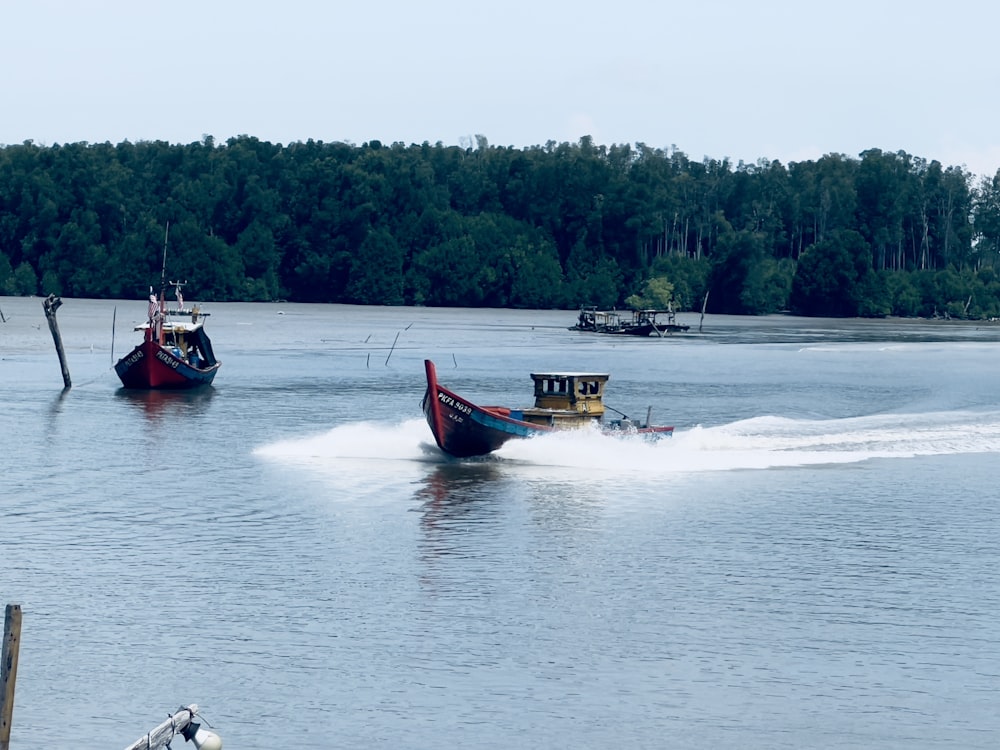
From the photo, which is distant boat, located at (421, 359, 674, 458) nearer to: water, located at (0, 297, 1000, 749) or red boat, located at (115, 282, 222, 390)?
water, located at (0, 297, 1000, 749)

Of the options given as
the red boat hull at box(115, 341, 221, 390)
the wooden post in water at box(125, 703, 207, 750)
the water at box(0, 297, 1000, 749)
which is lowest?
the water at box(0, 297, 1000, 749)

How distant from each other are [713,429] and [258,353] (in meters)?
73.0

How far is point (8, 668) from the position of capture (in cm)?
2392

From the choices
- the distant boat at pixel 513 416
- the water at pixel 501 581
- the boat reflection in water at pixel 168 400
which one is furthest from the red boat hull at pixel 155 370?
the distant boat at pixel 513 416

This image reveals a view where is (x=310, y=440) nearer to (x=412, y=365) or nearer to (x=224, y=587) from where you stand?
(x=224, y=587)

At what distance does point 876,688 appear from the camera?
104 feet

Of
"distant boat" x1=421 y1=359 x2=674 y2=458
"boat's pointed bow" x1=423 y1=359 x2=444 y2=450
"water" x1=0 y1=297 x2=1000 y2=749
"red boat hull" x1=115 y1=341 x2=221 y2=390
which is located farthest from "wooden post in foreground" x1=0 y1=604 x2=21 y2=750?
"red boat hull" x1=115 y1=341 x2=221 y2=390

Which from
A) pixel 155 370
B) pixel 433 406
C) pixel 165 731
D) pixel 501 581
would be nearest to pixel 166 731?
pixel 165 731

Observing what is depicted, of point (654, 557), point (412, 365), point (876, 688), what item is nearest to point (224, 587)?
point (654, 557)

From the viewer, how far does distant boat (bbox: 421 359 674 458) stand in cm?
6050

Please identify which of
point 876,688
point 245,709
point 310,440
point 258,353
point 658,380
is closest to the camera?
point 245,709

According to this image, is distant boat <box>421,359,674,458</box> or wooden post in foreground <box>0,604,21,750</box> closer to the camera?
wooden post in foreground <box>0,604,21,750</box>

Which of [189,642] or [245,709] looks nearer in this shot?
[245,709]

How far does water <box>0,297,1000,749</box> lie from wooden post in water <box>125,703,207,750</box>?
11.4 ft
